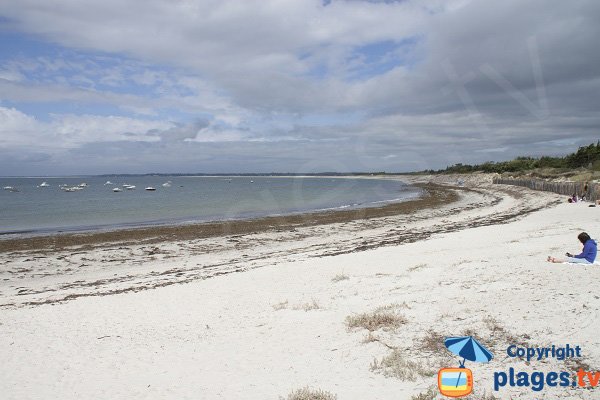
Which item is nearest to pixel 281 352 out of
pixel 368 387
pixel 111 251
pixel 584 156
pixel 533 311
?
pixel 368 387

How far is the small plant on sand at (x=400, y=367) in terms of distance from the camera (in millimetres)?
5637

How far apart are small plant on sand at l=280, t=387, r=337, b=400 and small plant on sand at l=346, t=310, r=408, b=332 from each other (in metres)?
2.15

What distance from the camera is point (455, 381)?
5.27 m

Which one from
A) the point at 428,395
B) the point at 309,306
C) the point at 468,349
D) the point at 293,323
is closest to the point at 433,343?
the point at 468,349

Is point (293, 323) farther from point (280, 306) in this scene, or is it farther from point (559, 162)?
point (559, 162)

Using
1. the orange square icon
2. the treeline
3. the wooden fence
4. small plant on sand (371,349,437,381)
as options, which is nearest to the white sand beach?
small plant on sand (371,349,437,381)

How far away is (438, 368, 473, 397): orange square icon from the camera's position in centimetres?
507

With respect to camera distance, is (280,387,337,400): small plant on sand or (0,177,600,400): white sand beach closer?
(280,387,337,400): small plant on sand

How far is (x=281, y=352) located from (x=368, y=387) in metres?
1.93

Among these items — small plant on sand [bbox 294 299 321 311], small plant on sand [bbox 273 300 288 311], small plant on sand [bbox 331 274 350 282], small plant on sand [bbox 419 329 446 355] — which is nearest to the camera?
small plant on sand [bbox 419 329 446 355]

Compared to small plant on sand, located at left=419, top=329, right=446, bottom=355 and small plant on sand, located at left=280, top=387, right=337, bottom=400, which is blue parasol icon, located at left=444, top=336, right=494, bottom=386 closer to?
small plant on sand, located at left=419, top=329, right=446, bottom=355

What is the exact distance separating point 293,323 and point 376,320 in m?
1.74

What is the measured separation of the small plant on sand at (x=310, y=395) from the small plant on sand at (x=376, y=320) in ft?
7.05

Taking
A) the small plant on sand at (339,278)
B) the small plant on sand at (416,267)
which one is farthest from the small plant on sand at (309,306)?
the small plant on sand at (416,267)
